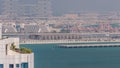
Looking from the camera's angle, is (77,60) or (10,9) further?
(10,9)

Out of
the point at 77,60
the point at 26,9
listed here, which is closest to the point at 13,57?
the point at 77,60

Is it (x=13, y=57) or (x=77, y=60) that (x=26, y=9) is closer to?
(x=77, y=60)

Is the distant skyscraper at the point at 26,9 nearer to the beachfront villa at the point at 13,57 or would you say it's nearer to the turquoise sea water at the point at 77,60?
the turquoise sea water at the point at 77,60

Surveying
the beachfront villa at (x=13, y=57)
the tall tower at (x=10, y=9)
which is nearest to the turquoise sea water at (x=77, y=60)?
the beachfront villa at (x=13, y=57)

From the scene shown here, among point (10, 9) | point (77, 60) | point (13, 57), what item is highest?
point (13, 57)

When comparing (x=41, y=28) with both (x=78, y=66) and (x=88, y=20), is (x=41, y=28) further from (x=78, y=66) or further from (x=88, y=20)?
(x=78, y=66)

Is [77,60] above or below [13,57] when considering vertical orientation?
below
